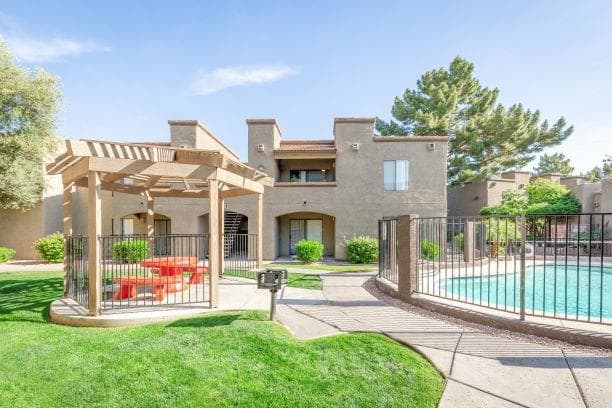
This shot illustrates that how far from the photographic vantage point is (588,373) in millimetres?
3834

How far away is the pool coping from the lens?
4691mm

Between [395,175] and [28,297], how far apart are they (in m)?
16.3

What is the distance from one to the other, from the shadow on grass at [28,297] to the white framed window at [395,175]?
15.2 metres

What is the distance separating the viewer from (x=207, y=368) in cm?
404

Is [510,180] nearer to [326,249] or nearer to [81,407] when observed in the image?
[326,249]

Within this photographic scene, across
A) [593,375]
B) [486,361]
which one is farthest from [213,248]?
[593,375]

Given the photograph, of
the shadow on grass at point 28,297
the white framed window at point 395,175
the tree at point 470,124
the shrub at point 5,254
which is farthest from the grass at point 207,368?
the tree at point 470,124

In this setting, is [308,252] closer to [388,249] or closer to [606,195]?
[388,249]

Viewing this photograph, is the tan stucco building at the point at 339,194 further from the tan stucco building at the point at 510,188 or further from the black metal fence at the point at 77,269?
the black metal fence at the point at 77,269

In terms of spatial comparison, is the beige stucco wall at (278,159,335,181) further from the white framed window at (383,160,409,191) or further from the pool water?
the pool water

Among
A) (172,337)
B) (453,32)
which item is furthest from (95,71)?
(453,32)

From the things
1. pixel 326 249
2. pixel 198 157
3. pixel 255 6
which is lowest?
pixel 326 249

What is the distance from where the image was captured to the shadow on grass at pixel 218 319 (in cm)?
551

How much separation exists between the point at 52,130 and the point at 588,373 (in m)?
23.3
